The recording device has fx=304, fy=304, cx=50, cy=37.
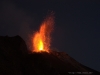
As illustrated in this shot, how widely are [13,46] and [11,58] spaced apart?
17841 mm

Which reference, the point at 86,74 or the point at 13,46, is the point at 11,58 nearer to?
the point at 13,46

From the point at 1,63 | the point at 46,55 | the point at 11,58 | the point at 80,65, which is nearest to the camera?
the point at 1,63

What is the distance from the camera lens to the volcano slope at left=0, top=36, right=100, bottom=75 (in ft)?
383

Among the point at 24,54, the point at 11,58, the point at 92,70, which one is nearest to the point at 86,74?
the point at 92,70

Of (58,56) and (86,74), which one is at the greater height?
(58,56)

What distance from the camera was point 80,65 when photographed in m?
168

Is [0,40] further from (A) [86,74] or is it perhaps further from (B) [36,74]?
(A) [86,74]

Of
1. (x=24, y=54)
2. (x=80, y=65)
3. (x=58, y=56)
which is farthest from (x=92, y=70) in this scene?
(x=24, y=54)

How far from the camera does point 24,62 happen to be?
417 feet

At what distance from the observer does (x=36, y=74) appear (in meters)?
118

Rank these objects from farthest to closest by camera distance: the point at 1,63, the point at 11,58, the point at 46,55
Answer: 1. the point at 46,55
2. the point at 11,58
3. the point at 1,63

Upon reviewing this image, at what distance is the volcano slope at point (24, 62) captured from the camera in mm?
116812

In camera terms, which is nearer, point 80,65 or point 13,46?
point 13,46

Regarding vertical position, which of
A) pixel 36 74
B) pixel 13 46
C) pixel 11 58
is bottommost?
pixel 36 74
